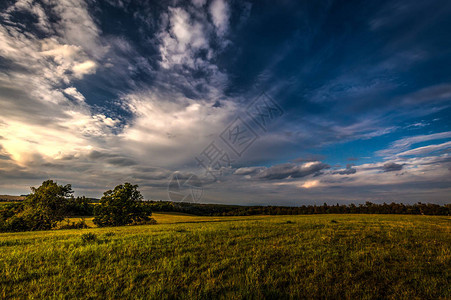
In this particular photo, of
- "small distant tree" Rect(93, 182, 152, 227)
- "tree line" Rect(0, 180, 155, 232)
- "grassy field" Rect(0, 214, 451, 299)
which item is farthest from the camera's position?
"small distant tree" Rect(93, 182, 152, 227)

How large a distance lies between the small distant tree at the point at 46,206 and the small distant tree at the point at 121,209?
7.34m

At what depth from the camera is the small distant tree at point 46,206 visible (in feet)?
129

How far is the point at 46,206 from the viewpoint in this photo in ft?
133

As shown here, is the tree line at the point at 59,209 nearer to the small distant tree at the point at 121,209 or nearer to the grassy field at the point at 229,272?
the small distant tree at the point at 121,209

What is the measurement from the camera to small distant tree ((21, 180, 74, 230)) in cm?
3919

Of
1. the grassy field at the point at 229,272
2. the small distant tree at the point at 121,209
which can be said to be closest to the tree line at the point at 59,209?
the small distant tree at the point at 121,209

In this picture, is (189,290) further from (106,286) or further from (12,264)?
(12,264)

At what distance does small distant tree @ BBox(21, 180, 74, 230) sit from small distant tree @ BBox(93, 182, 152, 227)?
7343 millimetres

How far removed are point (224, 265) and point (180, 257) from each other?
1854 millimetres

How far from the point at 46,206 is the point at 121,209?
14665 mm

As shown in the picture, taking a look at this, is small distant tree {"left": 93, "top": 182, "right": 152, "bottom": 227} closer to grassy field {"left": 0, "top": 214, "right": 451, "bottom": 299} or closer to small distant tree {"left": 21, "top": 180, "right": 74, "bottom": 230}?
small distant tree {"left": 21, "top": 180, "right": 74, "bottom": 230}

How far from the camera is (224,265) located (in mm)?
6164

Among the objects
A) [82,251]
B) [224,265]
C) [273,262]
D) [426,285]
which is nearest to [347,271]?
[426,285]

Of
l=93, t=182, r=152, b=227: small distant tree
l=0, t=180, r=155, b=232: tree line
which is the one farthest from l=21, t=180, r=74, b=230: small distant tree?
l=93, t=182, r=152, b=227: small distant tree
